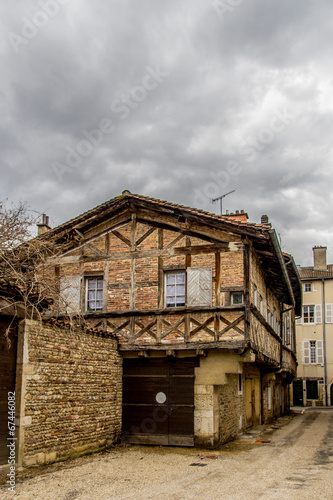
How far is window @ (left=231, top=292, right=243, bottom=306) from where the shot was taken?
11805mm

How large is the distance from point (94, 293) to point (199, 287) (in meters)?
2.97

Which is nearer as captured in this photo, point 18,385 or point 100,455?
point 18,385

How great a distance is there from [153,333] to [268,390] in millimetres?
9340

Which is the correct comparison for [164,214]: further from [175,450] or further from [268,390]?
[268,390]

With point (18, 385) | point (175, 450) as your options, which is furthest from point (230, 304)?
point (18, 385)

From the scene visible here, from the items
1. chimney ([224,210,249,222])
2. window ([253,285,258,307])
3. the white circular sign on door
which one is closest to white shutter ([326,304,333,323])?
chimney ([224,210,249,222])

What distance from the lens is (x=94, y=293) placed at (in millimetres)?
13125

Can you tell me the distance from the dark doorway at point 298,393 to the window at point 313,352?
1.69 metres

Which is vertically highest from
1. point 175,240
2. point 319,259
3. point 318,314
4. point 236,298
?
point 319,259

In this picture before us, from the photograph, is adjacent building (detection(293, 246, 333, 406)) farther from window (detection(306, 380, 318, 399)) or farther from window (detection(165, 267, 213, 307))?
window (detection(165, 267, 213, 307))

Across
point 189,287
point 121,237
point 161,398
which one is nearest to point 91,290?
point 121,237

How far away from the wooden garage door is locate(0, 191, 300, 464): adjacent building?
2 cm

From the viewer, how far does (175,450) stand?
11.4 m

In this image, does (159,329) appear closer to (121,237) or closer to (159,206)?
(121,237)
